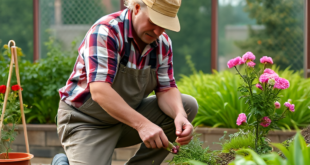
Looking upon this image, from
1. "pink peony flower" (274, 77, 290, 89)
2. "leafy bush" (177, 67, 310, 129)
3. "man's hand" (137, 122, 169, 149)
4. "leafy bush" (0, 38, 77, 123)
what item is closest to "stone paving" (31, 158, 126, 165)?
"leafy bush" (0, 38, 77, 123)

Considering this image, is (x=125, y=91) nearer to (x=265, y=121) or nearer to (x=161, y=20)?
(x=161, y=20)

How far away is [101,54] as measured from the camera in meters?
1.83

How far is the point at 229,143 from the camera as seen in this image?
227 cm

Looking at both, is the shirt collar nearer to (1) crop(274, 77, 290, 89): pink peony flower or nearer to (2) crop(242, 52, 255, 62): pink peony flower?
(2) crop(242, 52, 255, 62): pink peony flower

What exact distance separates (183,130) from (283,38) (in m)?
3.61

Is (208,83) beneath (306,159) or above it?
beneath

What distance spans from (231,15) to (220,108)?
7.62 ft

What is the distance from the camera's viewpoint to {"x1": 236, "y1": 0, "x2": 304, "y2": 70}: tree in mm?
4965

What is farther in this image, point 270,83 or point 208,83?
point 208,83

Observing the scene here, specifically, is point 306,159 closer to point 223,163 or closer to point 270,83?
point 270,83

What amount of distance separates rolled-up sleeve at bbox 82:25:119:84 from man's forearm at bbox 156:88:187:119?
0.45 meters

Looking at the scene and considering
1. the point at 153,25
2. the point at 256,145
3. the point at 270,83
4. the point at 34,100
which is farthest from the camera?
the point at 34,100

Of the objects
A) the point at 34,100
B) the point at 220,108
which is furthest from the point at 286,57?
the point at 34,100

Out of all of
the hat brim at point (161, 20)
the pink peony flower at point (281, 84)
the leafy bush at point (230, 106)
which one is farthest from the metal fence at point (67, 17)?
the pink peony flower at point (281, 84)
